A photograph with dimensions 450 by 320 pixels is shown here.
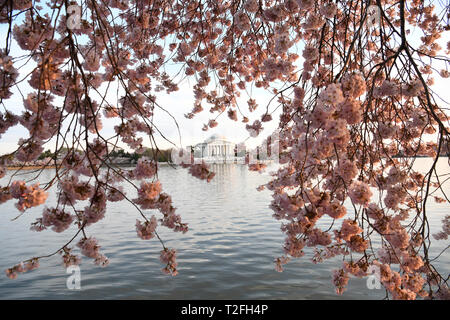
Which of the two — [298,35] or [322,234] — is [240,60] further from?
[322,234]

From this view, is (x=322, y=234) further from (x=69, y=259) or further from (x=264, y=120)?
(x=264, y=120)

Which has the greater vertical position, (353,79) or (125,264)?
(353,79)

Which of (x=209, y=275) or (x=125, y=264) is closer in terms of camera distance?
(x=209, y=275)

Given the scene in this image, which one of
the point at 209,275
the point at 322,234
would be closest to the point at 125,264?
the point at 209,275

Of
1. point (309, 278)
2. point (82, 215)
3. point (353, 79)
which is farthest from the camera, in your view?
point (309, 278)

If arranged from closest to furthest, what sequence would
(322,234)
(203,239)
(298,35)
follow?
(322,234) < (298,35) < (203,239)

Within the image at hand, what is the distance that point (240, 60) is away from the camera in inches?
214

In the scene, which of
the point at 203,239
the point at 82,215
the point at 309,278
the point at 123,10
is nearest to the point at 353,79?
the point at 82,215

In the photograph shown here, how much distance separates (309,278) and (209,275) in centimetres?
167

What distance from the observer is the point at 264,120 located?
459cm

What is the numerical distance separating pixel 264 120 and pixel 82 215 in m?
2.90
